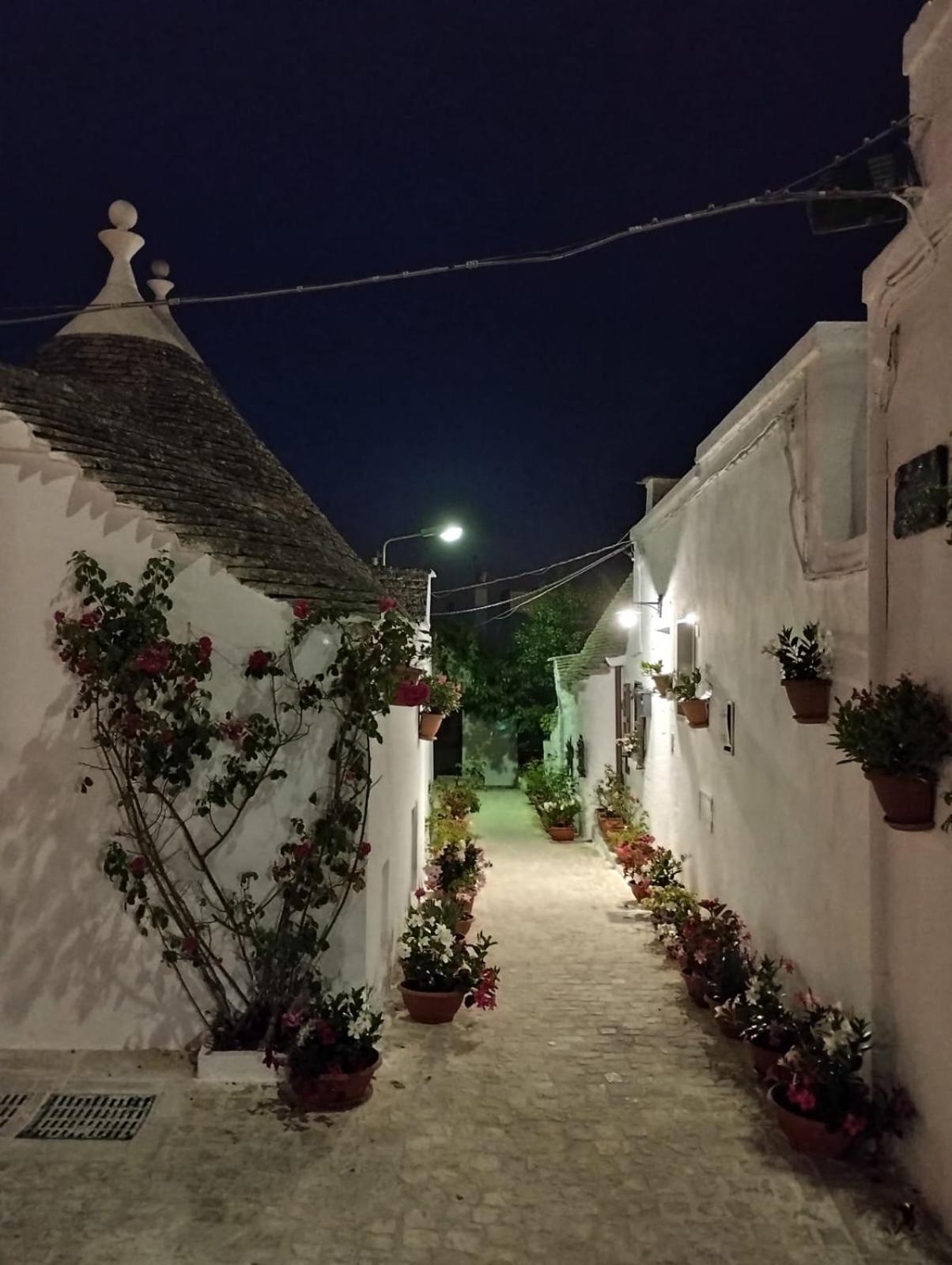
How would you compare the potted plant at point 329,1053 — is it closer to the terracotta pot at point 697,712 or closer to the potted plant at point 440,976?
the potted plant at point 440,976

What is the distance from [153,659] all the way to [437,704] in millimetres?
5170

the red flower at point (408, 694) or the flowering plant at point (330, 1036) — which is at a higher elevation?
the red flower at point (408, 694)

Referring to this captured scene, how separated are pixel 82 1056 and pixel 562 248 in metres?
6.42

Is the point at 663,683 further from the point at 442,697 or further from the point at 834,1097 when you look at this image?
the point at 834,1097

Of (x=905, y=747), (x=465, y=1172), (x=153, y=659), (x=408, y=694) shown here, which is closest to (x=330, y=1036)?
(x=465, y=1172)

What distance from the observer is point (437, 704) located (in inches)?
415

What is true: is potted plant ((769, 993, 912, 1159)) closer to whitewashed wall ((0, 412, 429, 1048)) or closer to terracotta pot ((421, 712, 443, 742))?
whitewashed wall ((0, 412, 429, 1048))

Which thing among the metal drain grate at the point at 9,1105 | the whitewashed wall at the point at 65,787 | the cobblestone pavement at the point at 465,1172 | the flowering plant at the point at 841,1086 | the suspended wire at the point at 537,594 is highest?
the suspended wire at the point at 537,594

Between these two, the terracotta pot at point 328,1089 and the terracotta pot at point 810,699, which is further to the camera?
the terracotta pot at point 810,699

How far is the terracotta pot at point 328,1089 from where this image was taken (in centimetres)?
558

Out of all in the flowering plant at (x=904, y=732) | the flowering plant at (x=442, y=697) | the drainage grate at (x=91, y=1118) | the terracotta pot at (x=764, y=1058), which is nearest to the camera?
the flowering plant at (x=904, y=732)

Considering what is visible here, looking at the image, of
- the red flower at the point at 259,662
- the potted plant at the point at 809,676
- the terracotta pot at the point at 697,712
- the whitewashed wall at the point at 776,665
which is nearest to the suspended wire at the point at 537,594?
the terracotta pot at the point at 697,712

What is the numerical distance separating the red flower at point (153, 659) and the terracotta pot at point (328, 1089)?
8.84ft

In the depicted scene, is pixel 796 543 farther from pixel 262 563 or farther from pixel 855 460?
pixel 262 563
